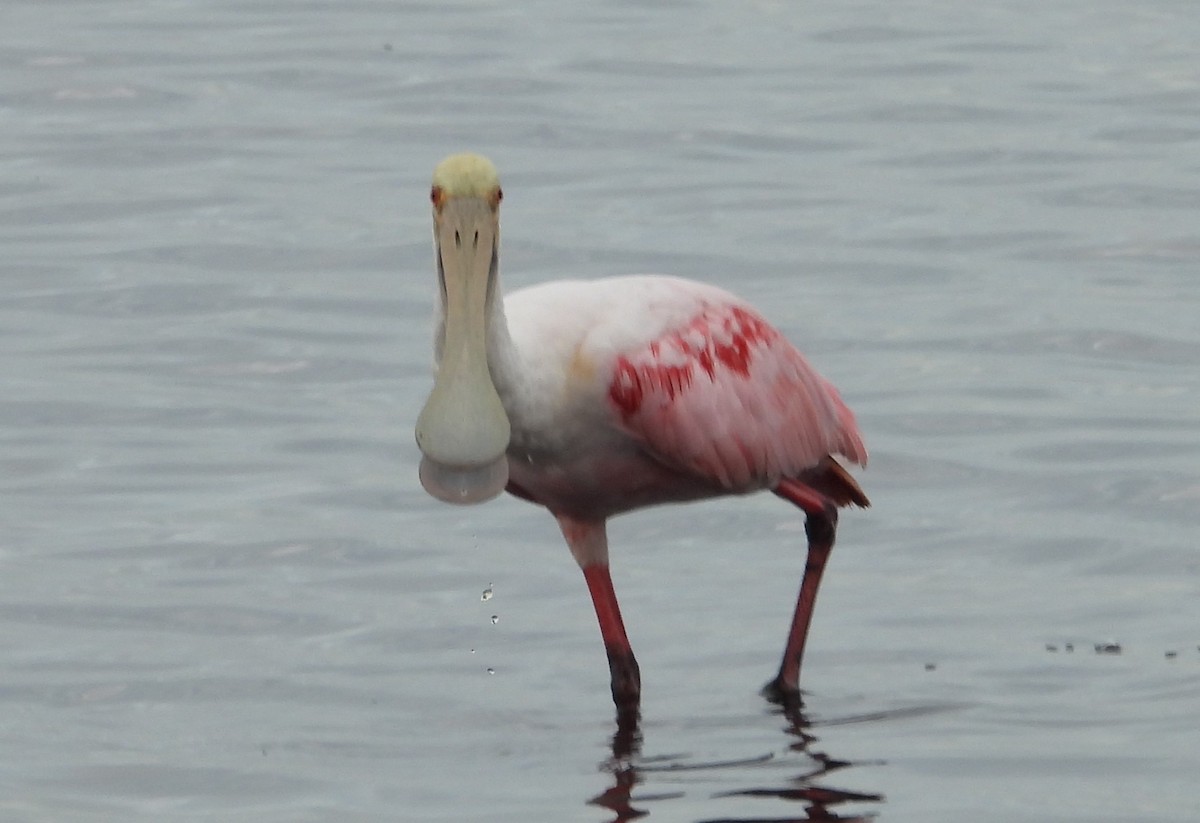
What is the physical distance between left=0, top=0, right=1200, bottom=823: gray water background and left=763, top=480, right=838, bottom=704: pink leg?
131 millimetres

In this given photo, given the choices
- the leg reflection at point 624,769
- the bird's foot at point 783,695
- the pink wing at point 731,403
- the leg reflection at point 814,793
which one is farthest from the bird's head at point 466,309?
the bird's foot at point 783,695

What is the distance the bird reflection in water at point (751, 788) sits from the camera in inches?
331

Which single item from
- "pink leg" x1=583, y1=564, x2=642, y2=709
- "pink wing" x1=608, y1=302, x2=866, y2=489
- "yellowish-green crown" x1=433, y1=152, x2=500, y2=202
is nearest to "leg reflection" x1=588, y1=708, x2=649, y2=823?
"pink leg" x1=583, y1=564, x2=642, y2=709

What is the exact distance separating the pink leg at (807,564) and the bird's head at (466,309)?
1614 millimetres

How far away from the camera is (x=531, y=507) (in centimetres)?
1317

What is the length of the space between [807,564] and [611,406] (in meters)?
1.64

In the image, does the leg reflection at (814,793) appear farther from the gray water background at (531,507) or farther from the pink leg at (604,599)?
the pink leg at (604,599)

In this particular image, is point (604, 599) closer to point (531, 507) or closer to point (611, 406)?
point (611, 406)

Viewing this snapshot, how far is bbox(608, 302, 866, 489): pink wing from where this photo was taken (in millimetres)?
9531

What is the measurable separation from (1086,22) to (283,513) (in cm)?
1584

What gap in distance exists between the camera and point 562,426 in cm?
930

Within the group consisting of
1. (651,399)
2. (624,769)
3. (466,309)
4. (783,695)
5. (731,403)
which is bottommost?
(783,695)

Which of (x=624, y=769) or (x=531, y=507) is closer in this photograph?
(x=624, y=769)

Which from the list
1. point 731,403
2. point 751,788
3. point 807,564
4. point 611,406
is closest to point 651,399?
point 611,406
